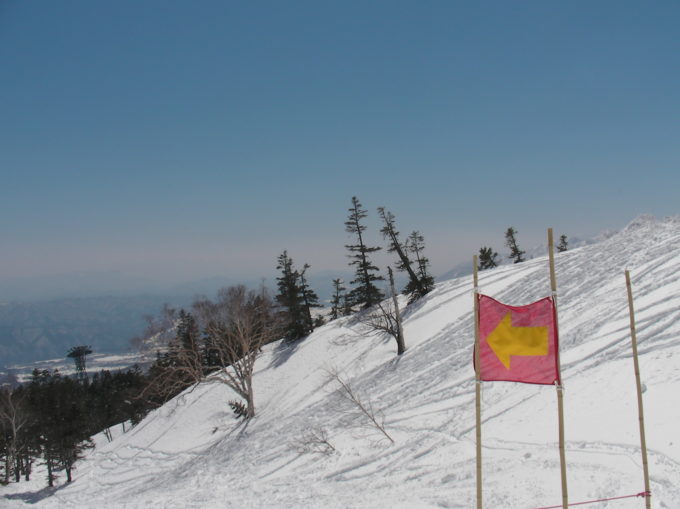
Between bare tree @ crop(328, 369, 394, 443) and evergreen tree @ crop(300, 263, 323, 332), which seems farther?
evergreen tree @ crop(300, 263, 323, 332)

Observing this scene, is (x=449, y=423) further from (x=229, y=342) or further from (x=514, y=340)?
(x=229, y=342)

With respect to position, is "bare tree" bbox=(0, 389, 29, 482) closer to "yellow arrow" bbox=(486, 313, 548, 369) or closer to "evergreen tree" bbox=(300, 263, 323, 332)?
"evergreen tree" bbox=(300, 263, 323, 332)

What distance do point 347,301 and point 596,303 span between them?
38.1 m

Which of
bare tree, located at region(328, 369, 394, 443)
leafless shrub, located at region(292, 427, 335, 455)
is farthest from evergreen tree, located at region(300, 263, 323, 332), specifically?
leafless shrub, located at region(292, 427, 335, 455)

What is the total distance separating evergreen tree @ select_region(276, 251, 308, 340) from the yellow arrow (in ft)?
124

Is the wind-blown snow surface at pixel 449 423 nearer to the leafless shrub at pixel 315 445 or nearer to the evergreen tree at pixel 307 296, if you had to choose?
the leafless shrub at pixel 315 445

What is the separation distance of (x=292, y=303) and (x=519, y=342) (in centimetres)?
4040

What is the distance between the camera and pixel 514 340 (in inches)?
277

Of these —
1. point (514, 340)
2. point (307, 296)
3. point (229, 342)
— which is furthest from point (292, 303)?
point (514, 340)

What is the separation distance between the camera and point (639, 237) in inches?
1025

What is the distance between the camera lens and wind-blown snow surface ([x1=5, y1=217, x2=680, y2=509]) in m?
10.4

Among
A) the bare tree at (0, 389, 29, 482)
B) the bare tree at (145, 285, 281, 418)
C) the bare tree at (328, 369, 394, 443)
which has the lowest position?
the bare tree at (0, 389, 29, 482)

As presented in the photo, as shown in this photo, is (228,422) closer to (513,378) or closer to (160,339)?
(160,339)

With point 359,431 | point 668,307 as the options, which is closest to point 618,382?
point 668,307
